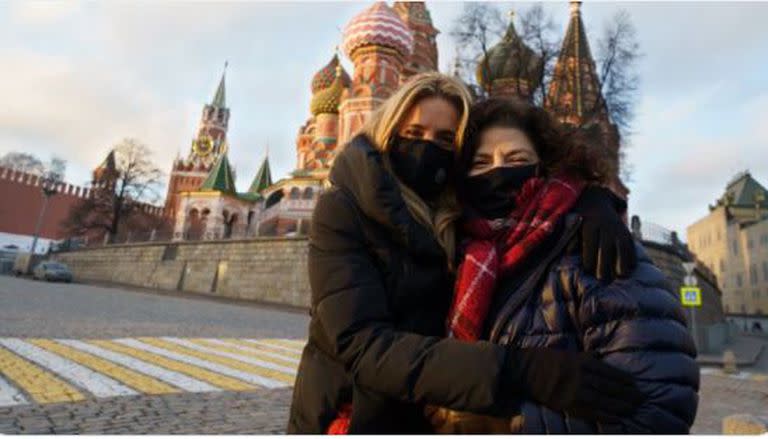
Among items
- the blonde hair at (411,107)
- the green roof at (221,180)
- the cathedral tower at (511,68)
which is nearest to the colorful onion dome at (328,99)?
the green roof at (221,180)

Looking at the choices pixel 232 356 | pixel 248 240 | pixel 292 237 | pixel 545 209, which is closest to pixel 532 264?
pixel 545 209

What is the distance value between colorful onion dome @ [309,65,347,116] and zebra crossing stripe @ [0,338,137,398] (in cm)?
3315

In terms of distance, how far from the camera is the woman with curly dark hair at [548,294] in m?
1.36

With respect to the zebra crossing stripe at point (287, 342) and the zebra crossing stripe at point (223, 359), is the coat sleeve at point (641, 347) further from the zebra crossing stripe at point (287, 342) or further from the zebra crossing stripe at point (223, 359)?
the zebra crossing stripe at point (287, 342)

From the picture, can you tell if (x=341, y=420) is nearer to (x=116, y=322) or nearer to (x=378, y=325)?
(x=378, y=325)

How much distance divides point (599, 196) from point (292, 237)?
22088 millimetres

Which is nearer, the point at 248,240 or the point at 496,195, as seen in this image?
the point at 496,195

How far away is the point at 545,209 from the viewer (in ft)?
5.35

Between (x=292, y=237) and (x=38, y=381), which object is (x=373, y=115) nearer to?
(x=38, y=381)

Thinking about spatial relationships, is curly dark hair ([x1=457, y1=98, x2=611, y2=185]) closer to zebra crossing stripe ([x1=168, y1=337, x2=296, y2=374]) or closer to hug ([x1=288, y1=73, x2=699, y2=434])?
hug ([x1=288, y1=73, x2=699, y2=434])

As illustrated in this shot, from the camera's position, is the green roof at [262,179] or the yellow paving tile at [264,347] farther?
the green roof at [262,179]

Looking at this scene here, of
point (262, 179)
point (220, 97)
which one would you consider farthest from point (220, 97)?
point (262, 179)

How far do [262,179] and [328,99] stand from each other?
567 inches

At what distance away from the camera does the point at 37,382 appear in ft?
16.7
